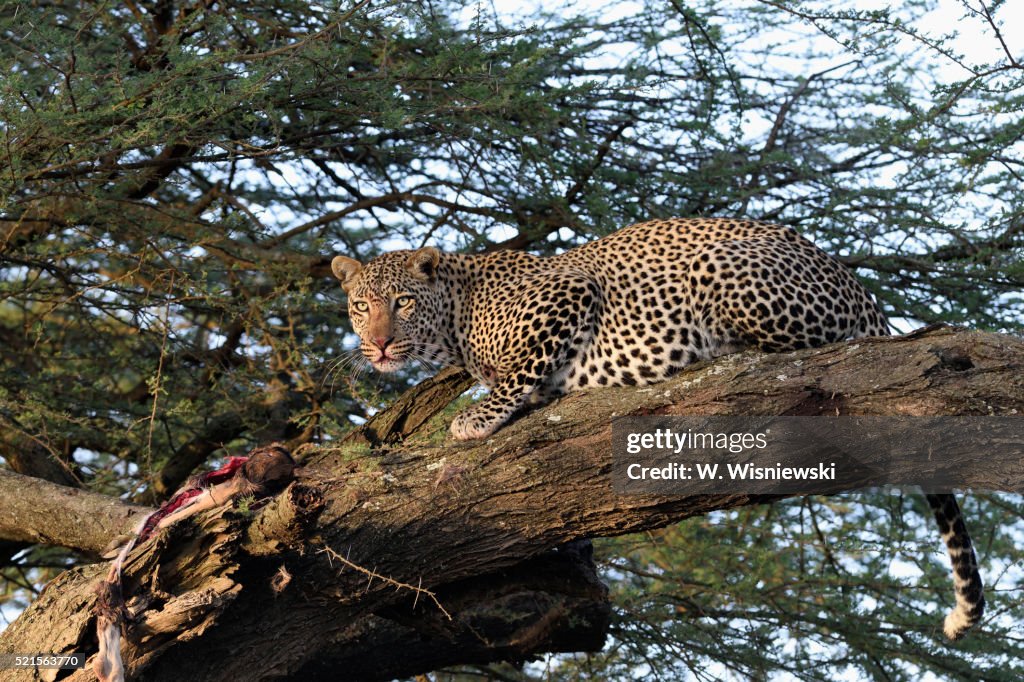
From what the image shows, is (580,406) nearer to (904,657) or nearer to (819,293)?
(819,293)

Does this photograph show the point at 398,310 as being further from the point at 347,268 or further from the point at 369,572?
the point at 369,572

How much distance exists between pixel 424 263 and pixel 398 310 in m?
Result: 0.34

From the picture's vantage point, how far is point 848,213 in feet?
29.0

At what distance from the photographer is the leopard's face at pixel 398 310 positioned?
6.95 meters

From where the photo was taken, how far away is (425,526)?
5.75 meters

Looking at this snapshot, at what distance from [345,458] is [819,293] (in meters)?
2.55

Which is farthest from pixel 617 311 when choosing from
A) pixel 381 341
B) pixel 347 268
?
pixel 347 268

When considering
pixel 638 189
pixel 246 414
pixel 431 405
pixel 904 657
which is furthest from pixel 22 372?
pixel 904 657

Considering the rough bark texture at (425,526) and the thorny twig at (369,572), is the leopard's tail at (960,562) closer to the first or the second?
the rough bark texture at (425,526)

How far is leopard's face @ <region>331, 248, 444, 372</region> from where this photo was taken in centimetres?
695

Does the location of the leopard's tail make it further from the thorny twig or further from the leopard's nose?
the leopard's nose

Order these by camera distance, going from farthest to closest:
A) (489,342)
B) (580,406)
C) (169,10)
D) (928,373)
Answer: (169,10) < (489,342) < (580,406) < (928,373)

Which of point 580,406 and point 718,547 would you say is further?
point 718,547

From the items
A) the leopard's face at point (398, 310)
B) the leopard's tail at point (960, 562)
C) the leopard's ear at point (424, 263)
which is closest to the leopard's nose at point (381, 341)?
the leopard's face at point (398, 310)
